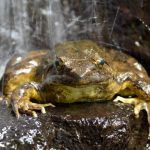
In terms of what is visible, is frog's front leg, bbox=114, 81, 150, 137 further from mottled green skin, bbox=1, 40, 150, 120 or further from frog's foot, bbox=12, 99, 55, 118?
frog's foot, bbox=12, 99, 55, 118

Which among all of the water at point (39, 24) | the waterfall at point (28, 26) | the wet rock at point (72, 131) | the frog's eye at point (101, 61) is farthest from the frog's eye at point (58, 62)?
the waterfall at point (28, 26)

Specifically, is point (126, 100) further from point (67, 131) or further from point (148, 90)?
point (67, 131)

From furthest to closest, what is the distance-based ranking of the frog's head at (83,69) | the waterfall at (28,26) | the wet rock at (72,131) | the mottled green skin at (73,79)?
the waterfall at (28,26) < the mottled green skin at (73,79) < the frog's head at (83,69) < the wet rock at (72,131)

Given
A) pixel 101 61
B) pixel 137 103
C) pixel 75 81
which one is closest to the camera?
pixel 75 81

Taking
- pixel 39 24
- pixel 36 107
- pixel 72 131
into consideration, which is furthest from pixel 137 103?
pixel 39 24

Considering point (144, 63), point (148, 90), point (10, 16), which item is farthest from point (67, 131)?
point (10, 16)

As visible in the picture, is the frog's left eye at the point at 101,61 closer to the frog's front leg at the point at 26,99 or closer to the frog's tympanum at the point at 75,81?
the frog's tympanum at the point at 75,81

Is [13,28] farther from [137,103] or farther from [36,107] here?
[137,103]
